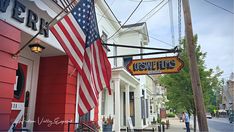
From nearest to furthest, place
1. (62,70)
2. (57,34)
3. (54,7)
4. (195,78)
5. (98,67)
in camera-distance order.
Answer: (57,34) → (98,67) → (195,78) → (54,7) → (62,70)

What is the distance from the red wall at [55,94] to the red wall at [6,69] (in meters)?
1.99

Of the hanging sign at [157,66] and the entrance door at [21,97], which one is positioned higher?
the hanging sign at [157,66]

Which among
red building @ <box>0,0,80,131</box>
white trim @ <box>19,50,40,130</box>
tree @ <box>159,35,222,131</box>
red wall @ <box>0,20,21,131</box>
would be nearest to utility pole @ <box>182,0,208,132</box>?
red building @ <box>0,0,80,131</box>

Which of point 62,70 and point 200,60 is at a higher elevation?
point 200,60

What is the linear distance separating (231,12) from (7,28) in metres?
7.58

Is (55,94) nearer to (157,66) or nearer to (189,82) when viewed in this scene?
(157,66)

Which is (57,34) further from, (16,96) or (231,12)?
(231,12)

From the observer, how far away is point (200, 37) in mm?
13742

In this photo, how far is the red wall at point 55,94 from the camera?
584 centimetres

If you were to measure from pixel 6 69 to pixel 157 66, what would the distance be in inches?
187

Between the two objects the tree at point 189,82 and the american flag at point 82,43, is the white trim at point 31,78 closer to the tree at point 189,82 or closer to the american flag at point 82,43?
the american flag at point 82,43

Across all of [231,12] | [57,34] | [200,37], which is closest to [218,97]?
[200,37]

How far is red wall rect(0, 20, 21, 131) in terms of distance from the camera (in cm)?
377

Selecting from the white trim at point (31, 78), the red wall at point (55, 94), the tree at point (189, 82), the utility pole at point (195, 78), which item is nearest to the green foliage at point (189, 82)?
the tree at point (189, 82)
